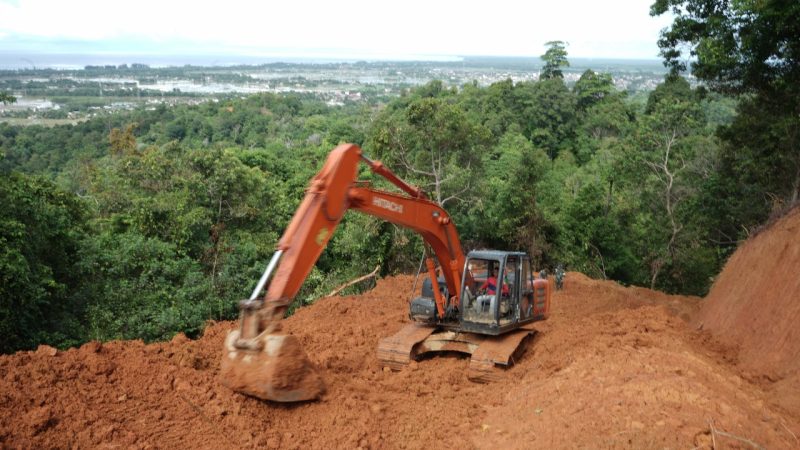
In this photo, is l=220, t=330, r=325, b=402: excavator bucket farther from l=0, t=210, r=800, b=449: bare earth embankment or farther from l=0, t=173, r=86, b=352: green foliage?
l=0, t=173, r=86, b=352: green foliage

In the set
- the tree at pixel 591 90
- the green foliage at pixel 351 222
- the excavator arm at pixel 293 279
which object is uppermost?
the tree at pixel 591 90

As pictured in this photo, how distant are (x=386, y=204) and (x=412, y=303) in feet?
8.62

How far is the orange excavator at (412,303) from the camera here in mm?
7648

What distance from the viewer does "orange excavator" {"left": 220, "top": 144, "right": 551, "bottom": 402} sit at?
7.65m

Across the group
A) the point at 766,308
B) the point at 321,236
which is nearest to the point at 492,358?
the point at 321,236

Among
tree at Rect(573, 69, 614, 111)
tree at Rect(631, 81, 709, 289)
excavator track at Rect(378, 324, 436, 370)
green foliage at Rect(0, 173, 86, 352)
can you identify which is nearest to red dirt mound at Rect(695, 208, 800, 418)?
excavator track at Rect(378, 324, 436, 370)

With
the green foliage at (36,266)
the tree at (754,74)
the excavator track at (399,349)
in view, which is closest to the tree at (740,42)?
the tree at (754,74)

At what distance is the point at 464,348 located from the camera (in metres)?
11.1

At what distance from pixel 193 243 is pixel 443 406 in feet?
50.3

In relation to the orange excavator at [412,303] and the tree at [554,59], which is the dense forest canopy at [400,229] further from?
the tree at [554,59]

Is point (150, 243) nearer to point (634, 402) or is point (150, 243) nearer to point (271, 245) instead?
point (271, 245)

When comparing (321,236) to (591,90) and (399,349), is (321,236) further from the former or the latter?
(591,90)

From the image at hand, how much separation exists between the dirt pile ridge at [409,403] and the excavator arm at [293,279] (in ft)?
1.87

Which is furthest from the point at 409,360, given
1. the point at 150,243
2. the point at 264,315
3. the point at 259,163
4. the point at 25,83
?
the point at 25,83
